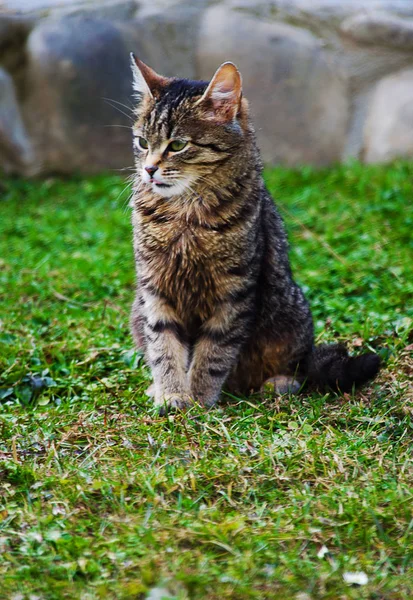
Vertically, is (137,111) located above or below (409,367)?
above

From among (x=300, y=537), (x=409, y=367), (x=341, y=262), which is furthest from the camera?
(x=341, y=262)

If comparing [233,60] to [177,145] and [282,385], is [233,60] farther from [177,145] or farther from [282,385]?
[282,385]

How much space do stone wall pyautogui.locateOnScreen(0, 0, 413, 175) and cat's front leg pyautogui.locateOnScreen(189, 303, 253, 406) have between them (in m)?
4.10

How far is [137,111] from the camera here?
152 inches

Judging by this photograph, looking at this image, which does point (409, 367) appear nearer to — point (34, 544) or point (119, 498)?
point (119, 498)

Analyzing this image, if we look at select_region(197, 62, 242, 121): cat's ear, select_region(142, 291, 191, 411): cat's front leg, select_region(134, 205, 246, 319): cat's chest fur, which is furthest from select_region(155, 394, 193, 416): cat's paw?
select_region(197, 62, 242, 121): cat's ear

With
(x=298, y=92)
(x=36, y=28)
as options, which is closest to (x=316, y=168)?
(x=298, y=92)

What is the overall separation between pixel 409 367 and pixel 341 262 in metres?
1.52

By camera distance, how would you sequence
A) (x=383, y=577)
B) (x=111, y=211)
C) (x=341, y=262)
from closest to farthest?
(x=383, y=577)
(x=341, y=262)
(x=111, y=211)

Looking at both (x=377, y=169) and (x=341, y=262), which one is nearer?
(x=341, y=262)

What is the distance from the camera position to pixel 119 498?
9.39 ft

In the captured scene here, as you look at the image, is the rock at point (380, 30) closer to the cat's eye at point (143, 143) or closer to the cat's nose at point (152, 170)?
the cat's eye at point (143, 143)

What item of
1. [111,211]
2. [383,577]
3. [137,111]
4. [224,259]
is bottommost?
[111,211]

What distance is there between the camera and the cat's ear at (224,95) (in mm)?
3539
